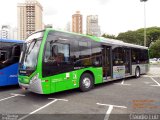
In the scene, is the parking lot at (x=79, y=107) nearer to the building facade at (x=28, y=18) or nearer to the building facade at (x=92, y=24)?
the building facade at (x=92, y=24)

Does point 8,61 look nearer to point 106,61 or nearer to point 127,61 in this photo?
point 106,61

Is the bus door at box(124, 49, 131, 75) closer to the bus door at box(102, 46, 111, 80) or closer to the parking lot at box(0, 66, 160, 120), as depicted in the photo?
the bus door at box(102, 46, 111, 80)

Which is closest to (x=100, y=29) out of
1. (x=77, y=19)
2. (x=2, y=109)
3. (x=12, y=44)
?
(x=77, y=19)

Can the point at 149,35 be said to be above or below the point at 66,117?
above

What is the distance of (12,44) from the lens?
31.1ft

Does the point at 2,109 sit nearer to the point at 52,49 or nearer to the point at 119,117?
the point at 52,49

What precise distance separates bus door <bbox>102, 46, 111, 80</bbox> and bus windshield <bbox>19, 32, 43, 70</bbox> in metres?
4.40

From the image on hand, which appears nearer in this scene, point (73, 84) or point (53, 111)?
point (53, 111)

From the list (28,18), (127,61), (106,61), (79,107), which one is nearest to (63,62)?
(79,107)

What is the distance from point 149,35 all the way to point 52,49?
197 ft

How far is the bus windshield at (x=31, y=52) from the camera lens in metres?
6.73

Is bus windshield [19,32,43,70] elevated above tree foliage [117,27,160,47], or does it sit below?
below

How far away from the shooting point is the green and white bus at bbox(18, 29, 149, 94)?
21.6ft

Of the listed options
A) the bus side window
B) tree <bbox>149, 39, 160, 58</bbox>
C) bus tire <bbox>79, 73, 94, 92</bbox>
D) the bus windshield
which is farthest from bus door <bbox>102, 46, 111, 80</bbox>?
tree <bbox>149, 39, 160, 58</bbox>
